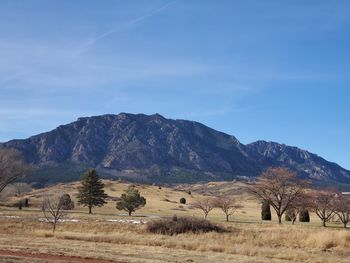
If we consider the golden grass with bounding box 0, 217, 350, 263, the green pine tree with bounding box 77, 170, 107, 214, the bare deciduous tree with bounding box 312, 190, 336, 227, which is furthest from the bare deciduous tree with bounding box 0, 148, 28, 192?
the bare deciduous tree with bounding box 312, 190, 336, 227

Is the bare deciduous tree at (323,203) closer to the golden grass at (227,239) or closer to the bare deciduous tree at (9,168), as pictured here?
the golden grass at (227,239)

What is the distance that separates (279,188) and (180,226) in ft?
74.2

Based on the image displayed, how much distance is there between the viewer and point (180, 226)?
160 ft

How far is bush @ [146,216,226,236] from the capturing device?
1879 inches

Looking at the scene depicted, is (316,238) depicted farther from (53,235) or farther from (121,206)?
(121,206)

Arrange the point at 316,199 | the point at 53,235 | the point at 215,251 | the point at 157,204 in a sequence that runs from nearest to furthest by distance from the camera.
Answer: the point at 215,251 → the point at 53,235 → the point at 316,199 → the point at 157,204

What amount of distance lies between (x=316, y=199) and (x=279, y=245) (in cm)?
2682

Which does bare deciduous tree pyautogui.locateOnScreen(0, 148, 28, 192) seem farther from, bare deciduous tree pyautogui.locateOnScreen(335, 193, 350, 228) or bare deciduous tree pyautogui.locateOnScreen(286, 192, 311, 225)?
bare deciduous tree pyautogui.locateOnScreen(335, 193, 350, 228)

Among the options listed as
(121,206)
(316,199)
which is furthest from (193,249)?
(121,206)

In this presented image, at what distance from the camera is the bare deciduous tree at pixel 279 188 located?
217 ft

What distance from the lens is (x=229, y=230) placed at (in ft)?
161

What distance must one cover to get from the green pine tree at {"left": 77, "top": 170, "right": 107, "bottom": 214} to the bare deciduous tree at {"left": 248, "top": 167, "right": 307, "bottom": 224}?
26377 mm

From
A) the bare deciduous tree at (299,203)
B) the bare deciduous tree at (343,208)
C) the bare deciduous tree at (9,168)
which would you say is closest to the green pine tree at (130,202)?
the bare deciduous tree at (9,168)

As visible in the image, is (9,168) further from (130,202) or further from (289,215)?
(289,215)
